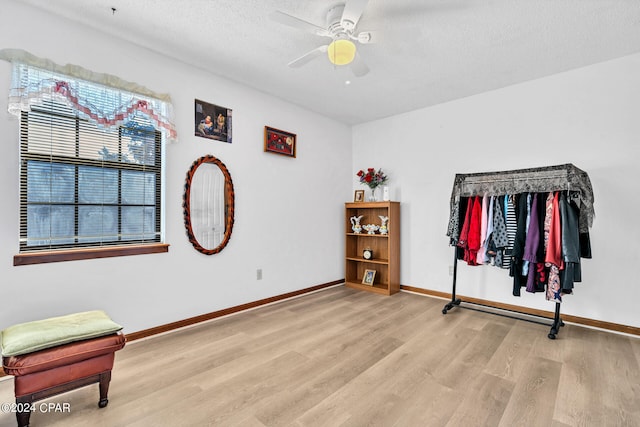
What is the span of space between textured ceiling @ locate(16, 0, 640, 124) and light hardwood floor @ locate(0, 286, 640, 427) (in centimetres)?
262

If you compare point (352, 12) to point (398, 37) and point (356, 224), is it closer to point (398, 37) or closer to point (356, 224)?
point (398, 37)

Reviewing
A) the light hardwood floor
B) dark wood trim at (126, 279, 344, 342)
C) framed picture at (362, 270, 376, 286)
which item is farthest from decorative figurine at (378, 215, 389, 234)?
the light hardwood floor

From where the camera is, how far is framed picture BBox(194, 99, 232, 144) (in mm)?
3069

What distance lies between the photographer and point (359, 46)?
271 cm

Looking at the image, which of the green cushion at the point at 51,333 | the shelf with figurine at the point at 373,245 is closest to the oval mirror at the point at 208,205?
the green cushion at the point at 51,333

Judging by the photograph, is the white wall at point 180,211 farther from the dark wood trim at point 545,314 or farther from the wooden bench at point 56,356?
the dark wood trim at point 545,314

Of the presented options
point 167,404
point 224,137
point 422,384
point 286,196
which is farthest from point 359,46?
point 167,404

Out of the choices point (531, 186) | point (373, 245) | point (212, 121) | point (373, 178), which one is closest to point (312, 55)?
point (212, 121)

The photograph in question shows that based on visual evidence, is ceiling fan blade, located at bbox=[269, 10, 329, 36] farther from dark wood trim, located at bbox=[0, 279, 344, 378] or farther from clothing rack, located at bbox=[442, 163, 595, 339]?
dark wood trim, located at bbox=[0, 279, 344, 378]

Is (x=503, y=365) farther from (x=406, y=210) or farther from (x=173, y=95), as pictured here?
(x=173, y=95)

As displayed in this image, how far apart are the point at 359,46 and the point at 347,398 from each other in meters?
2.79

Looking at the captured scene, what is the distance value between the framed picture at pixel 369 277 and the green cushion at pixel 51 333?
3279 mm

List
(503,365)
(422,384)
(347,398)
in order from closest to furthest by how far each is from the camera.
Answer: (347,398)
(422,384)
(503,365)

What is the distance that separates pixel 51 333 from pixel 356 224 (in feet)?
12.1
